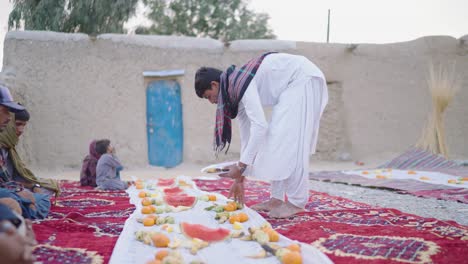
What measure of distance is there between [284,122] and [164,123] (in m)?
→ 6.51

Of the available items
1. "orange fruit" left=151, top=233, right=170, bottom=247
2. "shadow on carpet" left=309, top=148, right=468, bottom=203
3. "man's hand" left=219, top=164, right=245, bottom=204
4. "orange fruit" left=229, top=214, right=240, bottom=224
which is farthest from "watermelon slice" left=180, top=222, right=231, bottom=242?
"shadow on carpet" left=309, top=148, right=468, bottom=203

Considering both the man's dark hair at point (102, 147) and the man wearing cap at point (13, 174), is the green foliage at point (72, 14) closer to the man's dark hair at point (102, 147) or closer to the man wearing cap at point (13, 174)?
the man's dark hair at point (102, 147)

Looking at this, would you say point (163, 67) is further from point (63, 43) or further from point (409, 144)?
point (409, 144)

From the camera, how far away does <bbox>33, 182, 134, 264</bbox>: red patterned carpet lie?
1.87 m

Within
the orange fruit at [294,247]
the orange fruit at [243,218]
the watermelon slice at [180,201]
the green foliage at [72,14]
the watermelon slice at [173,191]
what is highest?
the green foliage at [72,14]

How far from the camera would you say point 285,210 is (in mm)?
2922

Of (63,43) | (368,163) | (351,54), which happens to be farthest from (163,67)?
(368,163)

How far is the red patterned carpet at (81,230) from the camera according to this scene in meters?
1.87

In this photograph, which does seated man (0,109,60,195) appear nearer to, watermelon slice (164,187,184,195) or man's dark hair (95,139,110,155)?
watermelon slice (164,187,184,195)

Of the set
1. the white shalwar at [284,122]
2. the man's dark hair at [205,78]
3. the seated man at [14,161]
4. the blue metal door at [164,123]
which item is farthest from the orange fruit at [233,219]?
the blue metal door at [164,123]

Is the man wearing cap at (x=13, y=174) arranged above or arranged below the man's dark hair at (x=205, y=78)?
below

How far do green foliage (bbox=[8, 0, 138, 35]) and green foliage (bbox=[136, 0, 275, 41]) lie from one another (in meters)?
Answer: 2.70

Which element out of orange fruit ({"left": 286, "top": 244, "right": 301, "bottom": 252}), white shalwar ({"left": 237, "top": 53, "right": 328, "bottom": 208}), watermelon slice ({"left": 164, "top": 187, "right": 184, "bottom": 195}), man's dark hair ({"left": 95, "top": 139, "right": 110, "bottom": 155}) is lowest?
watermelon slice ({"left": 164, "top": 187, "right": 184, "bottom": 195})

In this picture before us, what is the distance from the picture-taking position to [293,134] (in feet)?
9.47
